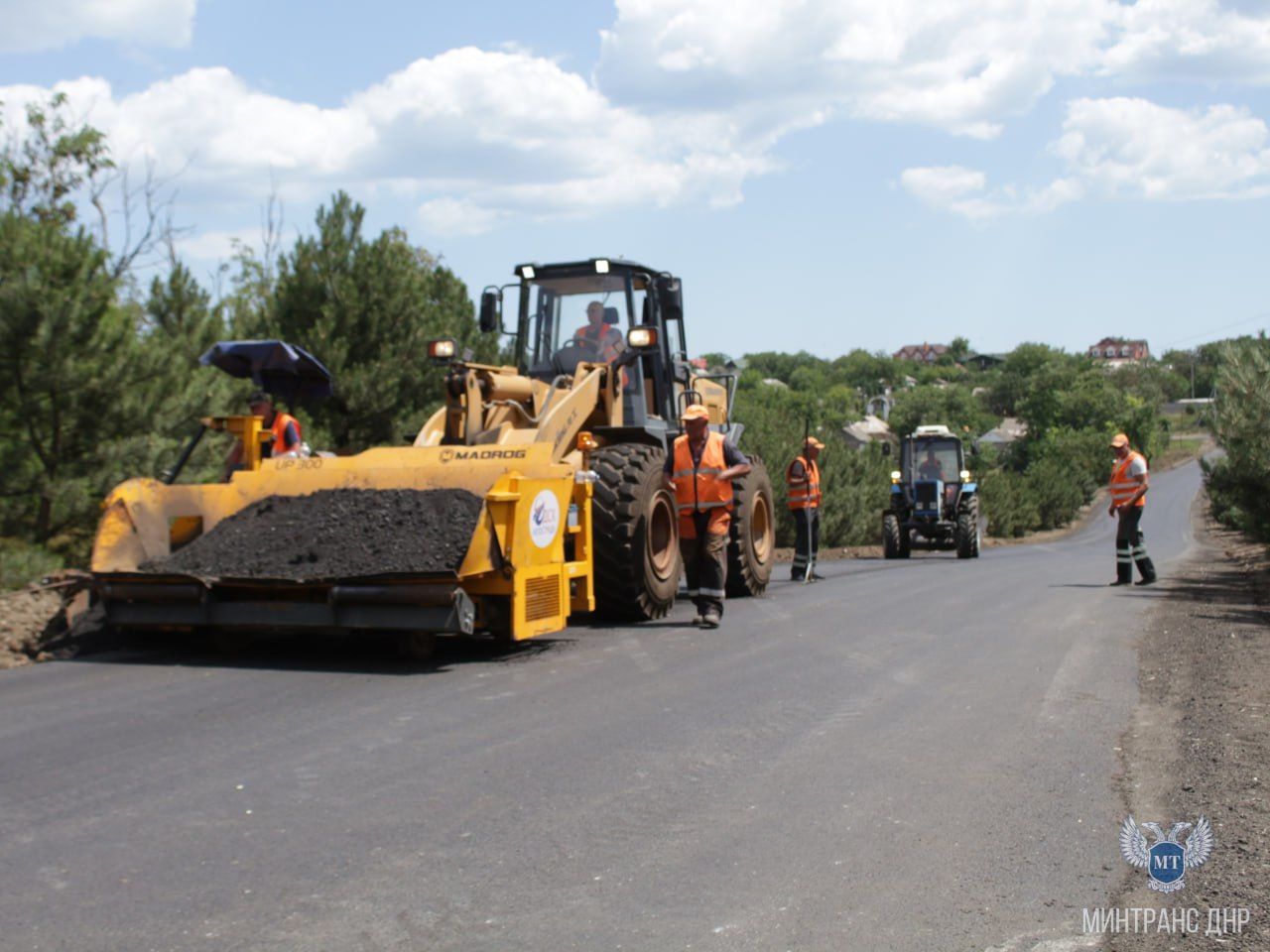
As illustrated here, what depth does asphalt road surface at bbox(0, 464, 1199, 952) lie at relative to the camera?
13.1 ft

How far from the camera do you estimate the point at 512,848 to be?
466cm

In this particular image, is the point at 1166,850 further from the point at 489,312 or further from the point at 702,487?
the point at 489,312

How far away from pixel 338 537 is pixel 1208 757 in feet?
18.0

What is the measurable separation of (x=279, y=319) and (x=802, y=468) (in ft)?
27.8

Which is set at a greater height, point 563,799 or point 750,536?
point 750,536

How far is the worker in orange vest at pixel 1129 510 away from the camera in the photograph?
15617mm

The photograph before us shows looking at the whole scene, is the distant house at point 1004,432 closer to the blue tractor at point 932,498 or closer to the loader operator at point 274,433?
the blue tractor at point 932,498

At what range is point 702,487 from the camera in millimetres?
10555

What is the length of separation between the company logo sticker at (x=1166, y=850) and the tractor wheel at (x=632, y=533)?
546cm

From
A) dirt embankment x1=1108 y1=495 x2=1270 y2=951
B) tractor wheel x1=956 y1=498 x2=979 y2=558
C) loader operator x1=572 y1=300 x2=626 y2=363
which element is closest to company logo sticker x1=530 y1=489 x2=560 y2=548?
loader operator x1=572 y1=300 x2=626 y2=363

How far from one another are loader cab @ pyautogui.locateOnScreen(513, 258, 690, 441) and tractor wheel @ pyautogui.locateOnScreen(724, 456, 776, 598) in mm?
1317

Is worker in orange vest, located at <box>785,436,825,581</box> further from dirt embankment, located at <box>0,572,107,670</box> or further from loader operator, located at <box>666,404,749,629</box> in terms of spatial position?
dirt embankment, located at <box>0,572,107,670</box>

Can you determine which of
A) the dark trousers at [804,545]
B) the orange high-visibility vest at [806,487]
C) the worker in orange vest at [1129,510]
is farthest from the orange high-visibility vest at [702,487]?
the worker in orange vest at [1129,510]

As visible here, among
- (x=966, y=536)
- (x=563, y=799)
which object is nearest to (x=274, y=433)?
(x=563, y=799)
